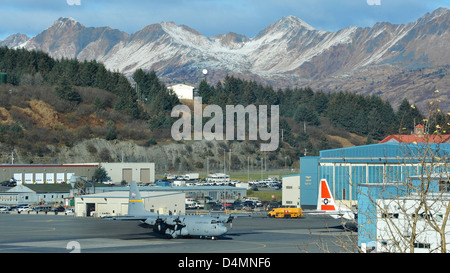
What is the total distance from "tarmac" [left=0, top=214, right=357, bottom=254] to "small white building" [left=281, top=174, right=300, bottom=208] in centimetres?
3037

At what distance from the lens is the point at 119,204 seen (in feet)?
321

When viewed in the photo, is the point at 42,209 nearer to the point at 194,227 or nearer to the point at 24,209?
the point at 24,209

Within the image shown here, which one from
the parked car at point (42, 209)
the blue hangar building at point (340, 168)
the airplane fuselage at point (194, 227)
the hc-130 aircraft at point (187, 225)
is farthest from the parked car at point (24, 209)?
the airplane fuselage at point (194, 227)

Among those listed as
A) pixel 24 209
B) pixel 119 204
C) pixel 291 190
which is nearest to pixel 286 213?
pixel 291 190

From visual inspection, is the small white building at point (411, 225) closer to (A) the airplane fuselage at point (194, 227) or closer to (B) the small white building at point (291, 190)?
(A) the airplane fuselage at point (194, 227)

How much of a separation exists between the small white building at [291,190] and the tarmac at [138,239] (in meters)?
30.4

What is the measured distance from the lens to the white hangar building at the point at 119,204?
318 feet

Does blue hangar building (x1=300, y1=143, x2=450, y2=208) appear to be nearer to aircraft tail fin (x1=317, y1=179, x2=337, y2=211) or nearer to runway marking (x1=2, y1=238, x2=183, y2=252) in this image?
aircraft tail fin (x1=317, y1=179, x2=337, y2=211)

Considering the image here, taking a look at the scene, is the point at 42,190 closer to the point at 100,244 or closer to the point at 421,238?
the point at 100,244

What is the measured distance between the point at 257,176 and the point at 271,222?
95.8 m

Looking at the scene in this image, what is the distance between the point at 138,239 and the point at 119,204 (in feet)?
105

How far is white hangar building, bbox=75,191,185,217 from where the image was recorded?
97.1 metres

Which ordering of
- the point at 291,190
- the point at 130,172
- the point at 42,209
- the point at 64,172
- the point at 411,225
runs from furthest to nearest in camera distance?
the point at 130,172, the point at 64,172, the point at 291,190, the point at 42,209, the point at 411,225
